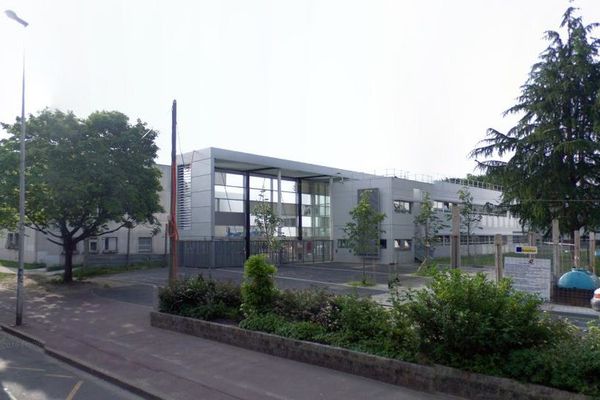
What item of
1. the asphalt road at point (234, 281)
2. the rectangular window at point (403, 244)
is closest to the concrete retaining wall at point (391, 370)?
the asphalt road at point (234, 281)

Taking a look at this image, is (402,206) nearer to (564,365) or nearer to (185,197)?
(185,197)

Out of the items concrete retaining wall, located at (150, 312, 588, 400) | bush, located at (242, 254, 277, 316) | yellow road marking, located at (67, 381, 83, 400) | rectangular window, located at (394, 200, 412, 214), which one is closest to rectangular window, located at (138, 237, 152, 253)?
rectangular window, located at (394, 200, 412, 214)

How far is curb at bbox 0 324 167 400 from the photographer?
315 inches

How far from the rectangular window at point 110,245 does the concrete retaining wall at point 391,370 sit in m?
33.2

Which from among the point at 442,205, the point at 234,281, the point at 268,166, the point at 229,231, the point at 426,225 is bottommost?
the point at 234,281

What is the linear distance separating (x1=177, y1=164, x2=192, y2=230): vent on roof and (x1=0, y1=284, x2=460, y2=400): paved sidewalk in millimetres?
23275

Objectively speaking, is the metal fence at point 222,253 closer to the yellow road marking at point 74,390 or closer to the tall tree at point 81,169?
the tall tree at point 81,169

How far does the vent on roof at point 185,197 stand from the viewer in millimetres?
39031

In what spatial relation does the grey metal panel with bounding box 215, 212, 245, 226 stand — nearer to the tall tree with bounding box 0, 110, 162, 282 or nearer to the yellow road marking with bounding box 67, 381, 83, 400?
the tall tree with bounding box 0, 110, 162, 282

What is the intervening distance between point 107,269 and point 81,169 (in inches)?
489

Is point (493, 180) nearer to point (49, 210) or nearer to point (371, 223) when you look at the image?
point (371, 223)

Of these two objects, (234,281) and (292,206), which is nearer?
Result: (234,281)

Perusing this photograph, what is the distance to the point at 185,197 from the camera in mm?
39281

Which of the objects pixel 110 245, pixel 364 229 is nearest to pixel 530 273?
pixel 364 229
